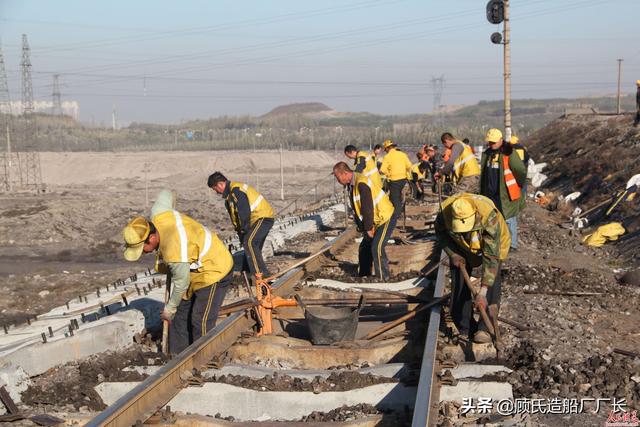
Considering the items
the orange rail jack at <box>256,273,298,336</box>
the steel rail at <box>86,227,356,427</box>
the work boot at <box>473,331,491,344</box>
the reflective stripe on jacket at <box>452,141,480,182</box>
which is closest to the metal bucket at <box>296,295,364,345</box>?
the orange rail jack at <box>256,273,298,336</box>

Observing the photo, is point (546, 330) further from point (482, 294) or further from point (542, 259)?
point (542, 259)

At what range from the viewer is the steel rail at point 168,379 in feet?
16.1

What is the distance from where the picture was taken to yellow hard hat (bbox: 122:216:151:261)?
605 cm

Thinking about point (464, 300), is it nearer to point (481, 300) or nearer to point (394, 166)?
point (481, 300)

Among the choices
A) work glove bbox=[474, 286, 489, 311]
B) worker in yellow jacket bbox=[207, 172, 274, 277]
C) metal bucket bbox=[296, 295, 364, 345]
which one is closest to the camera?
work glove bbox=[474, 286, 489, 311]

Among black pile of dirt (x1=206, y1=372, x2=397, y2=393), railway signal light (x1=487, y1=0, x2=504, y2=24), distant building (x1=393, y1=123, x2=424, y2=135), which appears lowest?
black pile of dirt (x1=206, y1=372, x2=397, y2=393)

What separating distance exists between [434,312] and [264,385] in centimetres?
212

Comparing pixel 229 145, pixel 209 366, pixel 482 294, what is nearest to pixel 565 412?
pixel 482 294

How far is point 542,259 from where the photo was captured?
40.7 ft

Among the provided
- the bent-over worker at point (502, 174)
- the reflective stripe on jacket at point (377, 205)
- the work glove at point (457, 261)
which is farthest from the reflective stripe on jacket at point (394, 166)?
the work glove at point (457, 261)

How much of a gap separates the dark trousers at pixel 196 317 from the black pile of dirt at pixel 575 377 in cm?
243

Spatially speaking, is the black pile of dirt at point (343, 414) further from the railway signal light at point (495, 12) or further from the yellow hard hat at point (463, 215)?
the railway signal light at point (495, 12)

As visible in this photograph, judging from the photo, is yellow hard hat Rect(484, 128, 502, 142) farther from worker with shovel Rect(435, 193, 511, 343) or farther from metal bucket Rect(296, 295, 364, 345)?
metal bucket Rect(296, 295, 364, 345)

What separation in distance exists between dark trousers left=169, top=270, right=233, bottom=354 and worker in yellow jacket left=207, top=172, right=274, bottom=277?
8.34 feet
